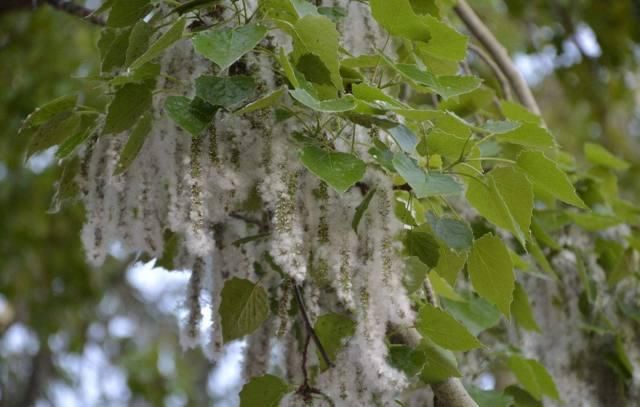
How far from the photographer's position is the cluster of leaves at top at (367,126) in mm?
723

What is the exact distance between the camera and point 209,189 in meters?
0.79

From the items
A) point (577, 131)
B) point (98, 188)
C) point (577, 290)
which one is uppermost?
point (98, 188)

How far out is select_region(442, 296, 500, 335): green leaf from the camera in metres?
1.12

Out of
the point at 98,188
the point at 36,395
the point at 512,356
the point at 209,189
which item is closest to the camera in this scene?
the point at 209,189

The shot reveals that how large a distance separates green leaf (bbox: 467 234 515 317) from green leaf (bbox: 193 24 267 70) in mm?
308

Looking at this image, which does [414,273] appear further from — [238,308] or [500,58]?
[500,58]

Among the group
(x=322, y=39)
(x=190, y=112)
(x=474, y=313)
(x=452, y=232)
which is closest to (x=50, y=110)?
(x=190, y=112)

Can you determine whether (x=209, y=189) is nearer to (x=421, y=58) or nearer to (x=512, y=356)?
(x=421, y=58)

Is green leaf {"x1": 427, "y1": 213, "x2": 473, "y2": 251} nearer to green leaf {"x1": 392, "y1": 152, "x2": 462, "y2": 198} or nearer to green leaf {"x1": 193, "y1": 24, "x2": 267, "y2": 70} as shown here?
green leaf {"x1": 392, "y1": 152, "x2": 462, "y2": 198}

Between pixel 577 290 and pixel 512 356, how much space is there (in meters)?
0.26

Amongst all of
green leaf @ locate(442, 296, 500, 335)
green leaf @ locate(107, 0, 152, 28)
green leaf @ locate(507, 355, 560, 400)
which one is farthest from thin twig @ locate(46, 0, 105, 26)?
green leaf @ locate(507, 355, 560, 400)

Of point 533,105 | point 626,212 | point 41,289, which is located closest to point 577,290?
point 626,212

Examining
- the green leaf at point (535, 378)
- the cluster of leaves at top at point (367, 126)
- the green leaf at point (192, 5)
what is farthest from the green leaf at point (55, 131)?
the green leaf at point (535, 378)

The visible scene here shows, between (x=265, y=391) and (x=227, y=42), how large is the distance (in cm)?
37
